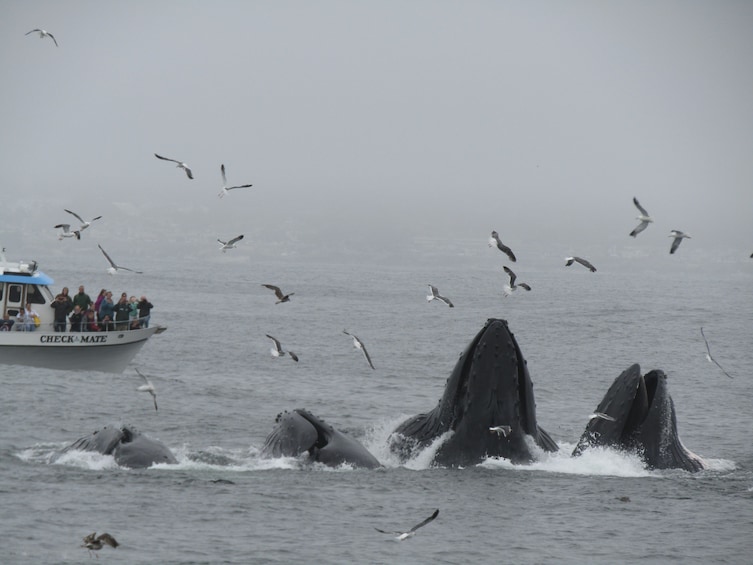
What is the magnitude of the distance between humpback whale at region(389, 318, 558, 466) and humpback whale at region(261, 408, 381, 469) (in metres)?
1.28

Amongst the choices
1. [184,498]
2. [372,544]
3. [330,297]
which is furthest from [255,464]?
[330,297]

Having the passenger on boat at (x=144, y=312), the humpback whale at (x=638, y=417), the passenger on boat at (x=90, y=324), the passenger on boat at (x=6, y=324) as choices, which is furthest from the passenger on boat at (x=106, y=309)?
the humpback whale at (x=638, y=417)

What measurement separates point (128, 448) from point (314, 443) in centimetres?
299

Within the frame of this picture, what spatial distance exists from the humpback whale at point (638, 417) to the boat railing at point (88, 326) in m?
20.6

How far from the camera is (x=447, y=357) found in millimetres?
43375

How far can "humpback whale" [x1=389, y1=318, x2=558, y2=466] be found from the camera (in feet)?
51.6

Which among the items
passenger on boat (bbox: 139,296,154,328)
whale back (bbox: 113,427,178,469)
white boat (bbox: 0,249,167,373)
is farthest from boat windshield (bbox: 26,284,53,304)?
whale back (bbox: 113,427,178,469)

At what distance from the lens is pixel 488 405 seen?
1605cm

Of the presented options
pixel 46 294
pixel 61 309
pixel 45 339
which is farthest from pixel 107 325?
pixel 46 294

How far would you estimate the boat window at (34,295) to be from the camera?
35.5 meters

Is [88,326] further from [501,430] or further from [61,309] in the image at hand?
[501,430]

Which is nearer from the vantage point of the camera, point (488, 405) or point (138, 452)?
point (488, 405)

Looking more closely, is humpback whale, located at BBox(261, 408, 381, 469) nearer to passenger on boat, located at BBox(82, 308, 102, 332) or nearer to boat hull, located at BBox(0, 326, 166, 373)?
boat hull, located at BBox(0, 326, 166, 373)

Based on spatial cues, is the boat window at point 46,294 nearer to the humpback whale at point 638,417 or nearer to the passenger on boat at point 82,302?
the passenger on boat at point 82,302
